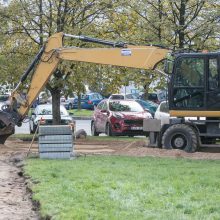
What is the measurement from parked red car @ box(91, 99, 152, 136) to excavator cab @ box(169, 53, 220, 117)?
20.0 feet

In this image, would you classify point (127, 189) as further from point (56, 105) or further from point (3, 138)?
point (56, 105)

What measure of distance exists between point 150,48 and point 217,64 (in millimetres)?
1902

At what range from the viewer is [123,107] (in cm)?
2466

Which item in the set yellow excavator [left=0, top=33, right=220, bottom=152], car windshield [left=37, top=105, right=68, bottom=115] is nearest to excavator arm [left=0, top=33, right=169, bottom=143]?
yellow excavator [left=0, top=33, right=220, bottom=152]

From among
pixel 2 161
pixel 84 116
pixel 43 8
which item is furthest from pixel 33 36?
pixel 84 116

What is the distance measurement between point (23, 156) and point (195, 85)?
16.2 feet

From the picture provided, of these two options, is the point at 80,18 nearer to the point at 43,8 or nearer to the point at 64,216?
the point at 43,8

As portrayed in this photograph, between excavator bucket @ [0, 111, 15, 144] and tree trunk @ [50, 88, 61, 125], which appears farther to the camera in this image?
tree trunk @ [50, 88, 61, 125]

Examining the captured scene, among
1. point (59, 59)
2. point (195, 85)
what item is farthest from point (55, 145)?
point (195, 85)

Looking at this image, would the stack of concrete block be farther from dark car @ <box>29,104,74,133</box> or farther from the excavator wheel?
dark car @ <box>29,104,74,133</box>

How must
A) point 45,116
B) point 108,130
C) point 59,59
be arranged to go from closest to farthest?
point 59,59
point 108,130
point 45,116

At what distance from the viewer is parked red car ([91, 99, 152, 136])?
23.4 m

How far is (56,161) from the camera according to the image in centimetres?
1460

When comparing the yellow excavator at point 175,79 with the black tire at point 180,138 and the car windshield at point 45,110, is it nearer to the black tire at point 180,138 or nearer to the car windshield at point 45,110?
the black tire at point 180,138
